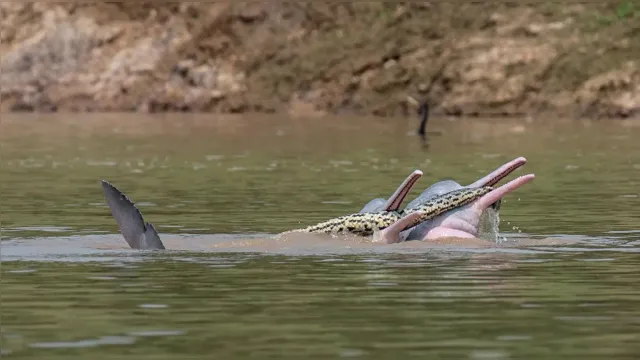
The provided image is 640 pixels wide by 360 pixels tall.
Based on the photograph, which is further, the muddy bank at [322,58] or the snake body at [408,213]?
the muddy bank at [322,58]

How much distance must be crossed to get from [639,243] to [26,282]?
24.0 ft

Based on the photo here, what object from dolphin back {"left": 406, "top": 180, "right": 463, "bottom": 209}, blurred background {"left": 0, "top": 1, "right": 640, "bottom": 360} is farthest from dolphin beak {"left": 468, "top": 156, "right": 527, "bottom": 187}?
blurred background {"left": 0, "top": 1, "right": 640, "bottom": 360}

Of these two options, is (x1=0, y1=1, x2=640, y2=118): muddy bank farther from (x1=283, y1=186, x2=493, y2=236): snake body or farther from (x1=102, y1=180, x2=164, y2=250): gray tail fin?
(x1=102, y1=180, x2=164, y2=250): gray tail fin

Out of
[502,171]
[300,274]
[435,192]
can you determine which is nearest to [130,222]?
[300,274]

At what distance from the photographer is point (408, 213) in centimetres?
2062

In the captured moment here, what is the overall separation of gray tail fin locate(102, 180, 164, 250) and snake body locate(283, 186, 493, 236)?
2.16m

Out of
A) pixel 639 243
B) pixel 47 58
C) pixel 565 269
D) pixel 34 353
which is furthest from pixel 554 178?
pixel 47 58

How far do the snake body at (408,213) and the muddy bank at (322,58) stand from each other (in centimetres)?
5889

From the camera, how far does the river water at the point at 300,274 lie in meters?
13.0

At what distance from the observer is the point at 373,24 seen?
94562 mm

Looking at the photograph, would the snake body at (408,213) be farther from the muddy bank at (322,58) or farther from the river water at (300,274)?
the muddy bank at (322,58)

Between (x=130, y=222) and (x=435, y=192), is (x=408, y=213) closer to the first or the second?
(x=435, y=192)

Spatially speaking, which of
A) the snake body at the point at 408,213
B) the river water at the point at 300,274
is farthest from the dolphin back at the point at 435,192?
the river water at the point at 300,274

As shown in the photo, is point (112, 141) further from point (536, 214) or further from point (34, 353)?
point (34, 353)
